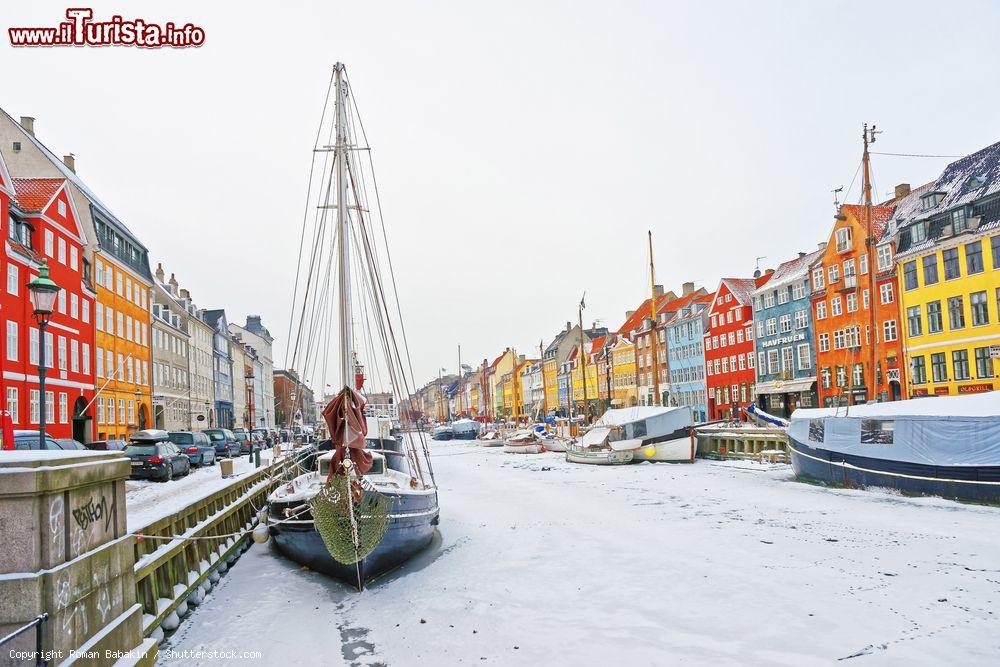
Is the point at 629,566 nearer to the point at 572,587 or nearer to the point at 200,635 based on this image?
the point at 572,587

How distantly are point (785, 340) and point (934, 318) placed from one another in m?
18.0

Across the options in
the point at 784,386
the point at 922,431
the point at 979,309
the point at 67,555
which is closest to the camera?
the point at 67,555

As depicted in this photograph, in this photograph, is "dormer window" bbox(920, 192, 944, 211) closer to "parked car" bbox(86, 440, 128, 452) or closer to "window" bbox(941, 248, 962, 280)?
"window" bbox(941, 248, 962, 280)

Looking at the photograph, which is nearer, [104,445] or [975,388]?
[104,445]

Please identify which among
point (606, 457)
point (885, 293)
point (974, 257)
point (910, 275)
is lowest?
point (606, 457)

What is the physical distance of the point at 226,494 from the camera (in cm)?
1908

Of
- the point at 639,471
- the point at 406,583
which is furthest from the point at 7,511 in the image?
the point at 639,471

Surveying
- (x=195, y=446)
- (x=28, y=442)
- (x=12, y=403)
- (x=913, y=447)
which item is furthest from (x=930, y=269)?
(x=12, y=403)

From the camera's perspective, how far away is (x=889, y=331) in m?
48.0

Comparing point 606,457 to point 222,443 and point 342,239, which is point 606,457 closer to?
point 222,443

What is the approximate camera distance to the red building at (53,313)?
31312mm

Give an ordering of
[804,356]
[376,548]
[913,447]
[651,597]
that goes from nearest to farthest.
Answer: [651,597] < [376,548] < [913,447] < [804,356]

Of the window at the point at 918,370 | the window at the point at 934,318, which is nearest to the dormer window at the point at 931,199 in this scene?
the window at the point at 934,318

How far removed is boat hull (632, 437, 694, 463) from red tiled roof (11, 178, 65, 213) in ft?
119
